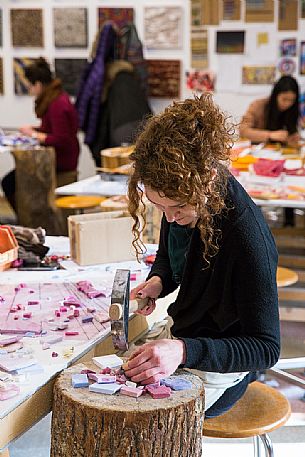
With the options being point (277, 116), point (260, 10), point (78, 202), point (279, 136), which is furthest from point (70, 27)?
point (78, 202)

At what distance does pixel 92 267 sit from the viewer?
290cm

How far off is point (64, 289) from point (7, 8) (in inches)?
238

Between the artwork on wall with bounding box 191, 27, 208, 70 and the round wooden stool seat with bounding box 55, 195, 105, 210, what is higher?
the artwork on wall with bounding box 191, 27, 208, 70

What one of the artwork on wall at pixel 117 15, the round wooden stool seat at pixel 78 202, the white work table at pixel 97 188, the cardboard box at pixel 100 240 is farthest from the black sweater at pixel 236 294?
the artwork on wall at pixel 117 15

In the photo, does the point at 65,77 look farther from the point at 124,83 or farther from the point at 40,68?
the point at 40,68

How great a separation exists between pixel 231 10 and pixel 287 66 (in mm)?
721

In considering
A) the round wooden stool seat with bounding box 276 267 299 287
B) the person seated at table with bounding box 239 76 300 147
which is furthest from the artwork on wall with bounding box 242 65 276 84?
the round wooden stool seat with bounding box 276 267 299 287

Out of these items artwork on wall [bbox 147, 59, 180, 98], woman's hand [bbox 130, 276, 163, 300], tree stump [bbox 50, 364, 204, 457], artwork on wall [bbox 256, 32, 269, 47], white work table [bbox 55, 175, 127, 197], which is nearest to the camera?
tree stump [bbox 50, 364, 204, 457]

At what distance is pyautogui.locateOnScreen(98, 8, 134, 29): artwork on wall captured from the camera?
306 inches

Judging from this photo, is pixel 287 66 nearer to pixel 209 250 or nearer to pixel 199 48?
pixel 199 48

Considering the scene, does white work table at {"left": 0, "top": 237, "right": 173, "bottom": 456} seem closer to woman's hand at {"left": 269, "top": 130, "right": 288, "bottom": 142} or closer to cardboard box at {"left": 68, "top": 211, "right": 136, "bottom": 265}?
cardboard box at {"left": 68, "top": 211, "right": 136, "bottom": 265}

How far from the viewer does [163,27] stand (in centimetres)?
774

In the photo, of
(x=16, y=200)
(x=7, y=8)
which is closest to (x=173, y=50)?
(x=7, y=8)

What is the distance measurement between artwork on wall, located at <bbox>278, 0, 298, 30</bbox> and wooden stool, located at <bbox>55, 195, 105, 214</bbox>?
277cm
